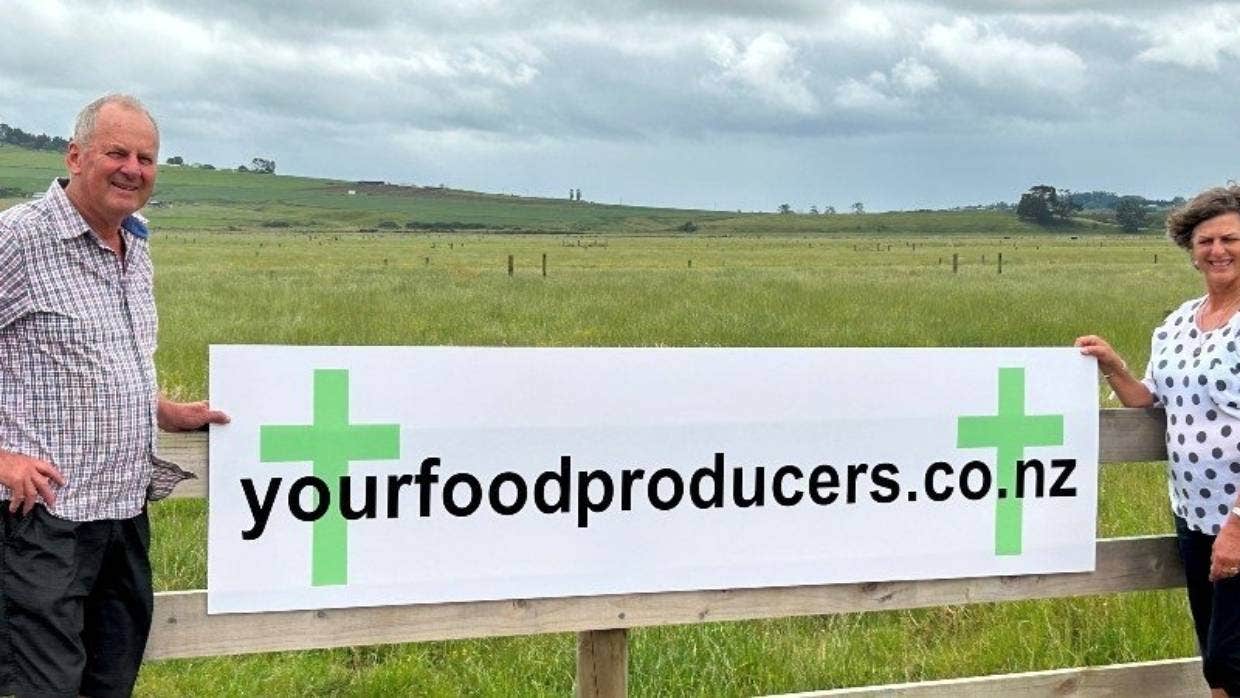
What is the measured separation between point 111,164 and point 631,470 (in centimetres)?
169

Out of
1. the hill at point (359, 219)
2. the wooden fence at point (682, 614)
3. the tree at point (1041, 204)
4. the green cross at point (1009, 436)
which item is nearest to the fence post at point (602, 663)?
the wooden fence at point (682, 614)

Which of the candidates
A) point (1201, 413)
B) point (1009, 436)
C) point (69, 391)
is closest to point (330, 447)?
point (69, 391)

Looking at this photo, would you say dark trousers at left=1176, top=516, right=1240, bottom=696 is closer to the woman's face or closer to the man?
the woman's face

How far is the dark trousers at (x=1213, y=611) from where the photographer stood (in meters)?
3.74

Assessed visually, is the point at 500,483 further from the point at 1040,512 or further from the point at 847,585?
the point at 1040,512

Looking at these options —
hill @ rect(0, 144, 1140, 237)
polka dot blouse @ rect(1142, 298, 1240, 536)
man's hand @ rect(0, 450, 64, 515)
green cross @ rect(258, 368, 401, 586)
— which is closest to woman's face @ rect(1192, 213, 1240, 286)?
polka dot blouse @ rect(1142, 298, 1240, 536)

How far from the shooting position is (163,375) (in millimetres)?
12859

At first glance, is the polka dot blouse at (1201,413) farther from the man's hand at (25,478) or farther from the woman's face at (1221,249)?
the man's hand at (25,478)

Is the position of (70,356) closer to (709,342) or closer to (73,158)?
(73,158)

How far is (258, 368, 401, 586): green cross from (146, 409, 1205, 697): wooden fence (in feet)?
0.53

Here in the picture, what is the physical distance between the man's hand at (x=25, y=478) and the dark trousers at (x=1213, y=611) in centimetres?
335

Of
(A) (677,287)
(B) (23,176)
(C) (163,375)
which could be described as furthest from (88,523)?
(B) (23,176)

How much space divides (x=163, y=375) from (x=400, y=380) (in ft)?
33.6

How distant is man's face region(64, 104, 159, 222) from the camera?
9.71ft
